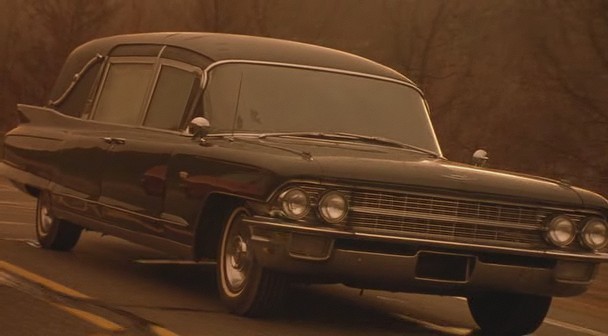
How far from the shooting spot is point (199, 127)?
872 centimetres

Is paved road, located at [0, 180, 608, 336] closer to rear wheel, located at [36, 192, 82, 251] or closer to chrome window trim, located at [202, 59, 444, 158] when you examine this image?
rear wheel, located at [36, 192, 82, 251]

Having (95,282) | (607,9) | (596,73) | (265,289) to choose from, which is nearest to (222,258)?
(265,289)

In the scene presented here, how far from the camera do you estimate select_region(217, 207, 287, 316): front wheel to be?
25.7ft

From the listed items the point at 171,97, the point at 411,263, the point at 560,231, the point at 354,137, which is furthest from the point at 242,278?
the point at 171,97

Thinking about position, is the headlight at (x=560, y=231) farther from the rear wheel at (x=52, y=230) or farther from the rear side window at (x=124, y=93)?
the rear wheel at (x=52, y=230)

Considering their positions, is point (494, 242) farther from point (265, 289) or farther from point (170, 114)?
point (170, 114)

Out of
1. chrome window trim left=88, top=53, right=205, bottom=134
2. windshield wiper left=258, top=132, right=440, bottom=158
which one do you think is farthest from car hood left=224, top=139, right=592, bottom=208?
chrome window trim left=88, top=53, right=205, bottom=134

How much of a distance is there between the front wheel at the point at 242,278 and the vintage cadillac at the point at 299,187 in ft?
0.04

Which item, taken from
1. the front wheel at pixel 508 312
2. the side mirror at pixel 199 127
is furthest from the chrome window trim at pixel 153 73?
the front wheel at pixel 508 312

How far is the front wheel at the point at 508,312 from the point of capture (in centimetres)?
838

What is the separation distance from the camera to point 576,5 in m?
27.1

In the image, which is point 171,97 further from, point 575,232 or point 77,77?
point 575,232

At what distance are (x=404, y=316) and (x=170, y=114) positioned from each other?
2234mm

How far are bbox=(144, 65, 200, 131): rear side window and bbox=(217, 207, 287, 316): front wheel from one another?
1.38 metres
